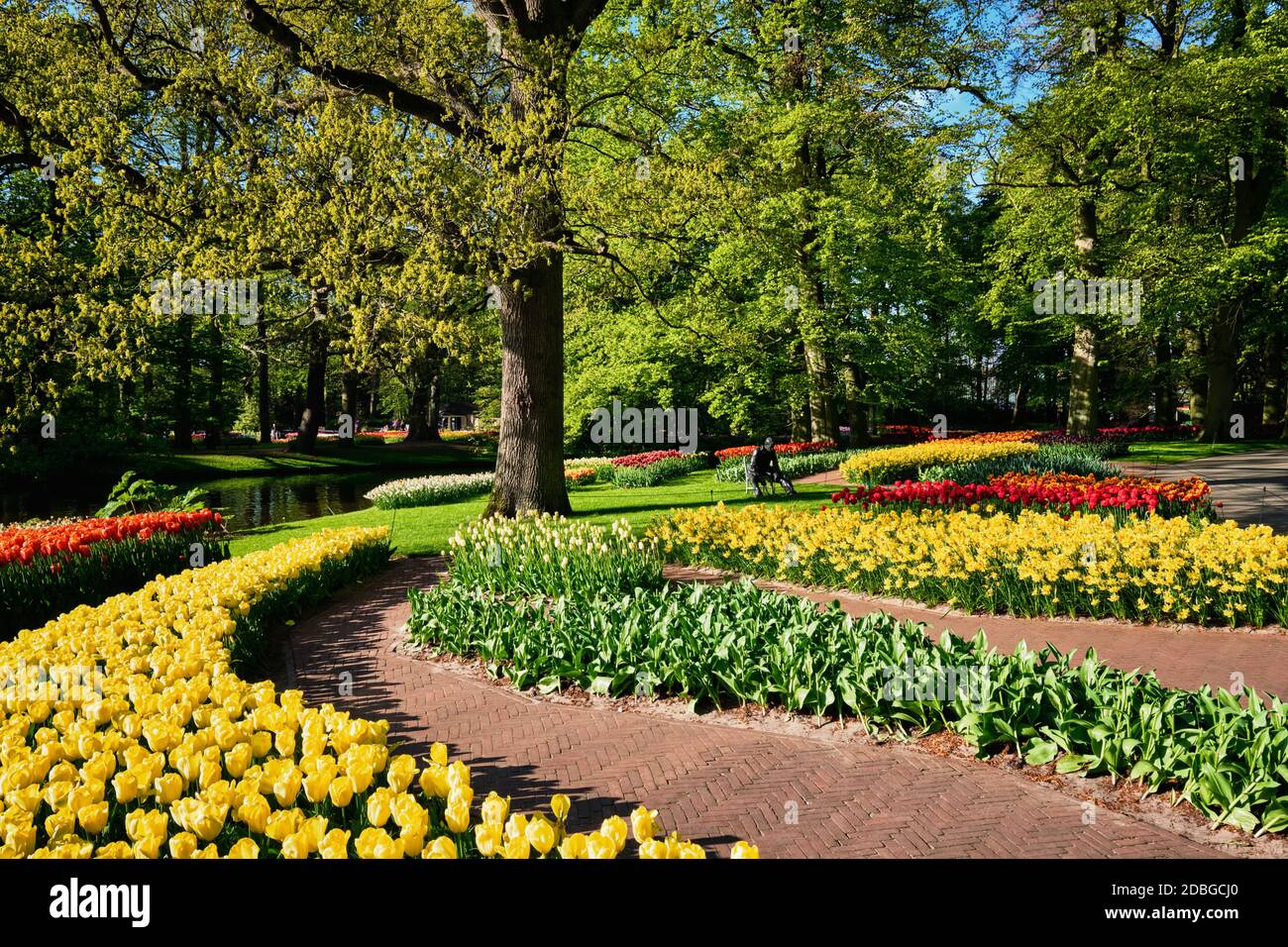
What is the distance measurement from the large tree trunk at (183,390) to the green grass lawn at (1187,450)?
35.3 meters

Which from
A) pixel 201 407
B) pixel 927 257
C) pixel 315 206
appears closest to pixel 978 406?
pixel 927 257

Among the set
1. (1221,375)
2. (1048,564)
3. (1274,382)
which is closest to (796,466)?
(1048,564)

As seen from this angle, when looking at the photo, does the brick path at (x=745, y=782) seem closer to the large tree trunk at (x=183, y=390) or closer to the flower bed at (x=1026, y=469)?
the flower bed at (x=1026, y=469)

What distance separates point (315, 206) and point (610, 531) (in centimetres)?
582

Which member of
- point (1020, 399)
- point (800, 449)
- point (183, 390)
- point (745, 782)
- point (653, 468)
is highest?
point (183, 390)

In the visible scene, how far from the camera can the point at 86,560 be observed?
8477 mm

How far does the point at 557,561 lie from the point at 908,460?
1191 cm

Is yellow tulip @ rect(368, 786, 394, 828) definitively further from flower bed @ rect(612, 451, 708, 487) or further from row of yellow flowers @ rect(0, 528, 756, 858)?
flower bed @ rect(612, 451, 708, 487)

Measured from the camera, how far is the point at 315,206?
9.84m

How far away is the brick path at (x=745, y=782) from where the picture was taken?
3590mm

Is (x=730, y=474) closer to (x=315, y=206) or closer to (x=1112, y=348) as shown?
(x=315, y=206)

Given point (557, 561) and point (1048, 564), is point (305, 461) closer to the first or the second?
point (557, 561)

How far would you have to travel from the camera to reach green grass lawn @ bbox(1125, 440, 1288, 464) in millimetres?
21359

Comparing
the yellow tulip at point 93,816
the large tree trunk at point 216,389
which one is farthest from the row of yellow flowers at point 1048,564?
the large tree trunk at point 216,389
